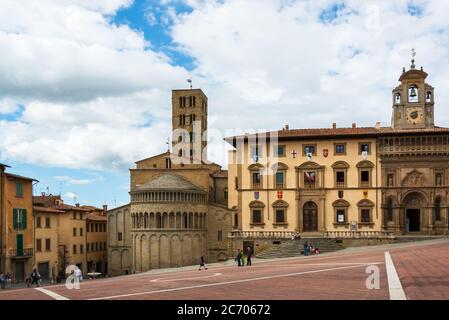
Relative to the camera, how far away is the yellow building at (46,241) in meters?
63.2

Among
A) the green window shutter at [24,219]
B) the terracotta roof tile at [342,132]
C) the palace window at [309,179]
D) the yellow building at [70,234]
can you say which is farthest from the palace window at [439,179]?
the yellow building at [70,234]

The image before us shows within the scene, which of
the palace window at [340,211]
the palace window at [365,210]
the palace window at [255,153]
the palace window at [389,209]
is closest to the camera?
the palace window at [389,209]

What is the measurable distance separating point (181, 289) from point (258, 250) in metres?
38.3

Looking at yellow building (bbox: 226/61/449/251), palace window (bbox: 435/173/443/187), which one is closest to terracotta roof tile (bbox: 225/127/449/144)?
yellow building (bbox: 226/61/449/251)

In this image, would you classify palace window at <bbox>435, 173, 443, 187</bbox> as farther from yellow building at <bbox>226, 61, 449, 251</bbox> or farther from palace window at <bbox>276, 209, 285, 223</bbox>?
palace window at <bbox>276, 209, 285, 223</bbox>

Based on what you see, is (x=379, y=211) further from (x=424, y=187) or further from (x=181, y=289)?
(x=181, y=289)

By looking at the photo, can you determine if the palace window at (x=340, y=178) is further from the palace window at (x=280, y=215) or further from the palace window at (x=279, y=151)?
the palace window at (x=280, y=215)

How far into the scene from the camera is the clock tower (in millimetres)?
59188

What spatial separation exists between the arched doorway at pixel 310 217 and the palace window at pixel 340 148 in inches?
257

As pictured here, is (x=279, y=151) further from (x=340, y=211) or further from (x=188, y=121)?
(x=188, y=121)

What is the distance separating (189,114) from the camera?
10794 centimetres

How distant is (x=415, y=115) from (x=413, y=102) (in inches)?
57.4

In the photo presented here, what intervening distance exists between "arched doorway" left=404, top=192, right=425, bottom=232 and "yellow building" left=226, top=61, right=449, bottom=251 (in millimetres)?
105
